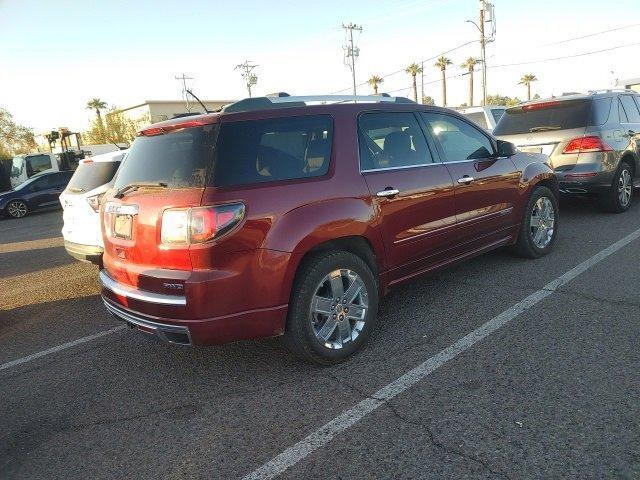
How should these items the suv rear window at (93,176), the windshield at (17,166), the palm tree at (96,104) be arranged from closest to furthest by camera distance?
the suv rear window at (93,176) → the windshield at (17,166) → the palm tree at (96,104)

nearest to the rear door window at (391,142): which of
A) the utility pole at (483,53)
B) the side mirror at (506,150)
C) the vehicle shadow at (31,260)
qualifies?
the side mirror at (506,150)

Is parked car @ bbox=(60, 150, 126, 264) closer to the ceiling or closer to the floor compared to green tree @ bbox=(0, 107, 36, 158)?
closer to the floor

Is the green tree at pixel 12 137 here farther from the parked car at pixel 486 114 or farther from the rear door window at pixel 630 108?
the rear door window at pixel 630 108

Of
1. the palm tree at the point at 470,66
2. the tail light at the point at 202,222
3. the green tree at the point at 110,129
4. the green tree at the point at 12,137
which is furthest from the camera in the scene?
the palm tree at the point at 470,66

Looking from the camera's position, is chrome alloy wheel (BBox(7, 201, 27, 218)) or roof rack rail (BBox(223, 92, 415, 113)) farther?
chrome alloy wheel (BBox(7, 201, 27, 218))

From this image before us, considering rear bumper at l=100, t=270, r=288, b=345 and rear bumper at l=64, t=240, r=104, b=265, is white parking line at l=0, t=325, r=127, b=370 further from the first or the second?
rear bumper at l=100, t=270, r=288, b=345

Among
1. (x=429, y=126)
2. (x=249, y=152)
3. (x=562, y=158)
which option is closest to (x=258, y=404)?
(x=249, y=152)

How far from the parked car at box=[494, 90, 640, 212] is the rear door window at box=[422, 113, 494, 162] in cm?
245

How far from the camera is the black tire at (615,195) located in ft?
24.1

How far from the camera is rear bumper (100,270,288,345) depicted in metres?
3.00

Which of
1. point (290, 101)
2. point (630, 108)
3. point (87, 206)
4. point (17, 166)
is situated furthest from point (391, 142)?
point (17, 166)

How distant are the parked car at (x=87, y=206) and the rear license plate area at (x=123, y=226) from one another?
1917 mm

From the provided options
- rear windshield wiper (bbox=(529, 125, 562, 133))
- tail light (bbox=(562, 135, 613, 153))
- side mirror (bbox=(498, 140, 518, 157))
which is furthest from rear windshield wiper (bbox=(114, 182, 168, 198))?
rear windshield wiper (bbox=(529, 125, 562, 133))

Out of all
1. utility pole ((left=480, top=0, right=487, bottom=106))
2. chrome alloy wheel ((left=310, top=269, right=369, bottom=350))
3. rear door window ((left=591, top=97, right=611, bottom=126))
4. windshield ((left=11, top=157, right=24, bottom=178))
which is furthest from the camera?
utility pole ((left=480, top=0, right=487, bottom=106))
